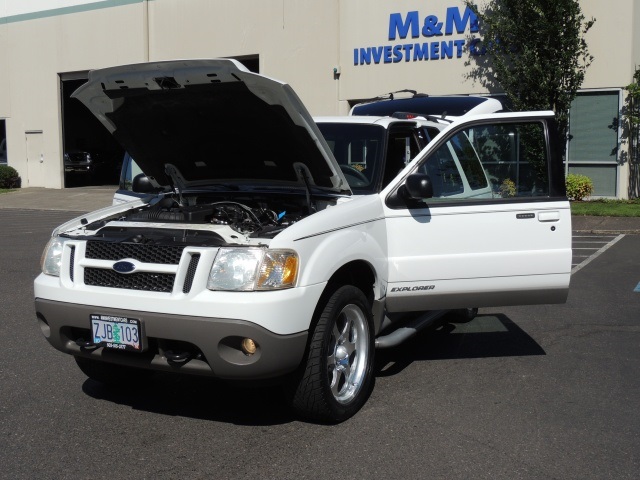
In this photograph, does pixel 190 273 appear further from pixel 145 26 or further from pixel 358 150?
pixel 145 26

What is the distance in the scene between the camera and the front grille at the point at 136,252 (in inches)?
179

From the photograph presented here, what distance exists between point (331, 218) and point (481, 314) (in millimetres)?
3731

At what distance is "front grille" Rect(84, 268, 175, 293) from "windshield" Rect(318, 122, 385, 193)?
1677mm

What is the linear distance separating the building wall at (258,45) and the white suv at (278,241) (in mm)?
15465

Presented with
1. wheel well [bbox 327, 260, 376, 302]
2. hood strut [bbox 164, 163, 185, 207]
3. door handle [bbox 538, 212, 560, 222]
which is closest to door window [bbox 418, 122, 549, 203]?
door handle [bbox 538, 212, 560, 222]

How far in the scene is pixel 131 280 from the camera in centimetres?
465

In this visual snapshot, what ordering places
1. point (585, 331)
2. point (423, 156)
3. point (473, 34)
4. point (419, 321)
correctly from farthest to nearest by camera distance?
point (473, 34), point (585, 331), point (419, 321), point (423, 156)

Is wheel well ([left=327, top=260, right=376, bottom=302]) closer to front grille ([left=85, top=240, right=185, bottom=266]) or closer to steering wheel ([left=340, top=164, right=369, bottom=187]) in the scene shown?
steering wheel ([left=340, top=164, right=369, bottom=187])

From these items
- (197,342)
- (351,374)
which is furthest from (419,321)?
(197,342)

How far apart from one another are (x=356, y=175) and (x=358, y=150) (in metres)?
0.27

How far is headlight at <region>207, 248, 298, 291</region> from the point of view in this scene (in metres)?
4.39

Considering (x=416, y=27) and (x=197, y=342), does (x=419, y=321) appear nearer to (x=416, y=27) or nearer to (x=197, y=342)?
(x=197, y=342)

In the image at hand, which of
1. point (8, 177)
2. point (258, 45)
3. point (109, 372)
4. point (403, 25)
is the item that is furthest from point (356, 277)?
point (8, 177)

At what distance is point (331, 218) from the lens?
15.9ft
